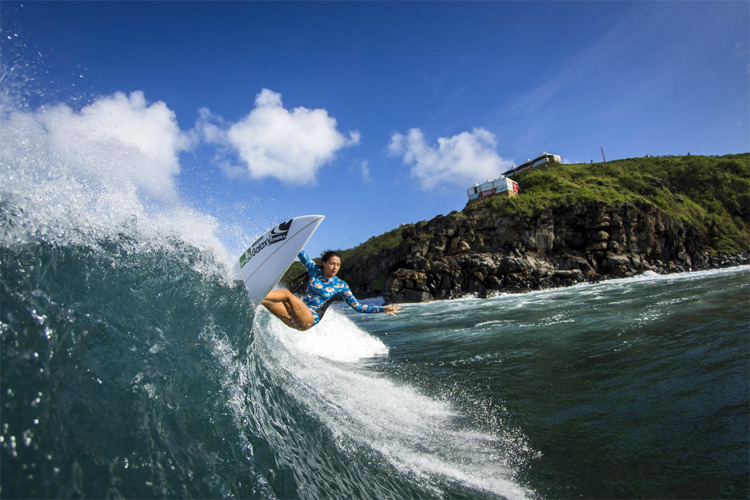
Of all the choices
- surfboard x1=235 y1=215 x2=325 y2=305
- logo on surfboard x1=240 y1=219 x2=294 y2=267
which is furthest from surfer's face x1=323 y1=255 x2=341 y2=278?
logo on surfboard x1=240 y1=219 x2=294 y2=267

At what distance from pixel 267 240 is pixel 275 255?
526mm

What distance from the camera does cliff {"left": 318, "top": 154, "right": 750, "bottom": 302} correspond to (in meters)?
40.8

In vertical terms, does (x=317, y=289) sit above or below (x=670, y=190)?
below

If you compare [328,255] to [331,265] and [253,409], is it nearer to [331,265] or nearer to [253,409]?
[331,265]

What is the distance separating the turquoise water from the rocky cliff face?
35437 millimetres

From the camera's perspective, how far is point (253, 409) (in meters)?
3.46

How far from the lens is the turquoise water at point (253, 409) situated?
207cm

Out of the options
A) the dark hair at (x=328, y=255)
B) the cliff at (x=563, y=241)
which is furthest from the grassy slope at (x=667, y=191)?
the dark hair at (x=328, y=255)

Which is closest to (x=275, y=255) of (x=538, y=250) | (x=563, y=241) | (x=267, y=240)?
(x=267, y=240)

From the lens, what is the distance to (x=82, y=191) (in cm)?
414

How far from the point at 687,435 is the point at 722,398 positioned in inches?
46.2

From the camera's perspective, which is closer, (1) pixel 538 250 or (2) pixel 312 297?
(2) pixel 312 297

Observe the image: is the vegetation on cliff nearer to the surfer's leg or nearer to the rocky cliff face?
the rocky cliff face

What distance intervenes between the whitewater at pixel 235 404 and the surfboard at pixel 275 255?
1.53 ft
